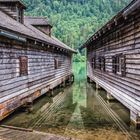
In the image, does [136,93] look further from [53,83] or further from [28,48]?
[53,83]

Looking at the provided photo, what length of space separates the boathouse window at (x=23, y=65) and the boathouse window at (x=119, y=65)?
4.70m

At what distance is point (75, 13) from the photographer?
17738 cm

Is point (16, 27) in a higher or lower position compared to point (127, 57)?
higher

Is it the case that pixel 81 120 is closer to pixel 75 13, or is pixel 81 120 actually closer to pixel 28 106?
pixel 28 106

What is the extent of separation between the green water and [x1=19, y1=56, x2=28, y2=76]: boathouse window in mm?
1976

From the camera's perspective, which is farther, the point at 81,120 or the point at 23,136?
the point at 81,120

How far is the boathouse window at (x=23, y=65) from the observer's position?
43.5 feet

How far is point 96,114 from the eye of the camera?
1311cm

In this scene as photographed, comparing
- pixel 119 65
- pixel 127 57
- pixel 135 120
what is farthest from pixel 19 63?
pixel 135 120

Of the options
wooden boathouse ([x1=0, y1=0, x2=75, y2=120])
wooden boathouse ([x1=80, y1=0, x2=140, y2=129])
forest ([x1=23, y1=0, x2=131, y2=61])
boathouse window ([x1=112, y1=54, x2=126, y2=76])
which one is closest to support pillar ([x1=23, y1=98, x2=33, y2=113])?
wooden boathouse ([x1=0, y1=0, x2=75, y2=120])

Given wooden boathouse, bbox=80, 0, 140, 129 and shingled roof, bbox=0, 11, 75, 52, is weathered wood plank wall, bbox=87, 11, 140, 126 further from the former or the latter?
shingled roof, bbox=0, 11, 75, 52

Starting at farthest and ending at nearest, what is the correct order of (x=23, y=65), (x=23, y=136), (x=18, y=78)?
(x=23, y=65) < (x=18, y=78) < (x=23, y=136)

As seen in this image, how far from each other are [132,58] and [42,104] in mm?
7375

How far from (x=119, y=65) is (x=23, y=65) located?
4821 mm
